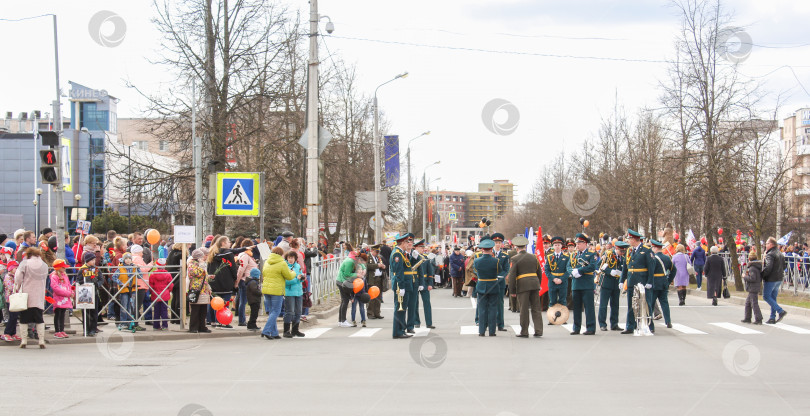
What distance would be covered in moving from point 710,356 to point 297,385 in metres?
6.45

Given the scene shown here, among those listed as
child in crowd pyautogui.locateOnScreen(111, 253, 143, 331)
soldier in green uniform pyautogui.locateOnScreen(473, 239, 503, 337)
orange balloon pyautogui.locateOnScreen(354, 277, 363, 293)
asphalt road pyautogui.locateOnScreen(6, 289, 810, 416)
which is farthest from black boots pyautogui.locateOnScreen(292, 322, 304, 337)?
soldier in green uniform pyautogui.locateOnScreen(473, 239, 503, 337)

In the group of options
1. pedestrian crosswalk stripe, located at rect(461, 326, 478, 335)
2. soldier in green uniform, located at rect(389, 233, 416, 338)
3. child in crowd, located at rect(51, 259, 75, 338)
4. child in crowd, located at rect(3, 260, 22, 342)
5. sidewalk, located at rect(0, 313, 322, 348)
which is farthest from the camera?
pedestrian crosswalk stripe, located at rect(461, 326, 478, 335)

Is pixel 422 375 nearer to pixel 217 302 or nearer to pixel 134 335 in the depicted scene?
pixel 217 302

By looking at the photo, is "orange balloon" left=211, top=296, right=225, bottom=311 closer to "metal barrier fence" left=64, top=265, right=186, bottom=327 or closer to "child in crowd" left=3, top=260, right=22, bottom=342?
"metal barrier fence" left=64, top=265, right=186, bottom=327

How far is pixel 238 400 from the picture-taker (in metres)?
8.58

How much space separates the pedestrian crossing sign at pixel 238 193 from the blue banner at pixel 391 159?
23.4m

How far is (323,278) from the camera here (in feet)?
78.6

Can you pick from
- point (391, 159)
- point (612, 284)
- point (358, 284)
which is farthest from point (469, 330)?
point (391, 159)

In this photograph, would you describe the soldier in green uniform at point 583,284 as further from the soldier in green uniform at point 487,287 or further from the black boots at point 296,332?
the black boots at point 296,332

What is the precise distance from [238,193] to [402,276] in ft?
15.9

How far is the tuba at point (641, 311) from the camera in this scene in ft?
50.6

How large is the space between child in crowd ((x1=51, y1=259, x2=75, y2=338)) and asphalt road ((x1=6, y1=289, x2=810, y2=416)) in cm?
78

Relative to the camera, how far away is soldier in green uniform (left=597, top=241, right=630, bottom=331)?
16.1 m

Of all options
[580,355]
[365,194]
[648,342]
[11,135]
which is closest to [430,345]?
[580,355]
